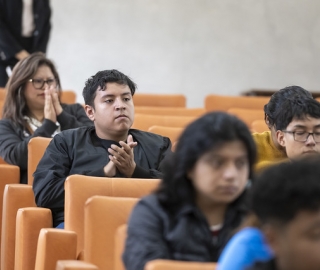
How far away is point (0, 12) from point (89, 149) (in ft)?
8.51

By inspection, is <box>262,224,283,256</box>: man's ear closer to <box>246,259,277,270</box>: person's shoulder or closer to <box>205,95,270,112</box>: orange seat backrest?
<box>246,259,277,270</box>: person's shoulder

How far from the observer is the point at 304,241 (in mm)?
1451

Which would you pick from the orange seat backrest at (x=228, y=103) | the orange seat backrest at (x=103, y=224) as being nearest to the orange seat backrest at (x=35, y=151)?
the orange seat backrest at (x=103, y=224)

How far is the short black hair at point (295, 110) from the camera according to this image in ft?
8.99

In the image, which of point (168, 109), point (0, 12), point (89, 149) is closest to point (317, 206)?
A: point (89, 149)

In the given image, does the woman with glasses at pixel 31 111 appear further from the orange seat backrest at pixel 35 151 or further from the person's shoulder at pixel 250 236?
the person's shoulder at pixel 250 236

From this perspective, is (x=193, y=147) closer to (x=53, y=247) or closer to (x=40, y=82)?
(x=53, y=247)

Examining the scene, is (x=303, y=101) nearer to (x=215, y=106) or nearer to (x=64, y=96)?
(x=215, y=106)

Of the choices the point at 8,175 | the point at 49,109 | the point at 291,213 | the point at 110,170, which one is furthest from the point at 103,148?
the point at 291,213

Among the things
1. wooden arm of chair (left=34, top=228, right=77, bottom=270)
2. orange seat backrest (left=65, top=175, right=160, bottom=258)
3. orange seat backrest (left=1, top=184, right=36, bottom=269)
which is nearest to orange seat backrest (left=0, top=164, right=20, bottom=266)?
orange seat backrest (left=1, top=184, right=36, bottom=269)

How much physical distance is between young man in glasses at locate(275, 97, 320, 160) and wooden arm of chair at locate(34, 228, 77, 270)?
2.53ft

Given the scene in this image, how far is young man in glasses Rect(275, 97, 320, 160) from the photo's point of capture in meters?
2.70

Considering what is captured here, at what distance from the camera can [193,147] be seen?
1.85 m

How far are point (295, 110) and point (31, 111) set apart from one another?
60.9 inches
